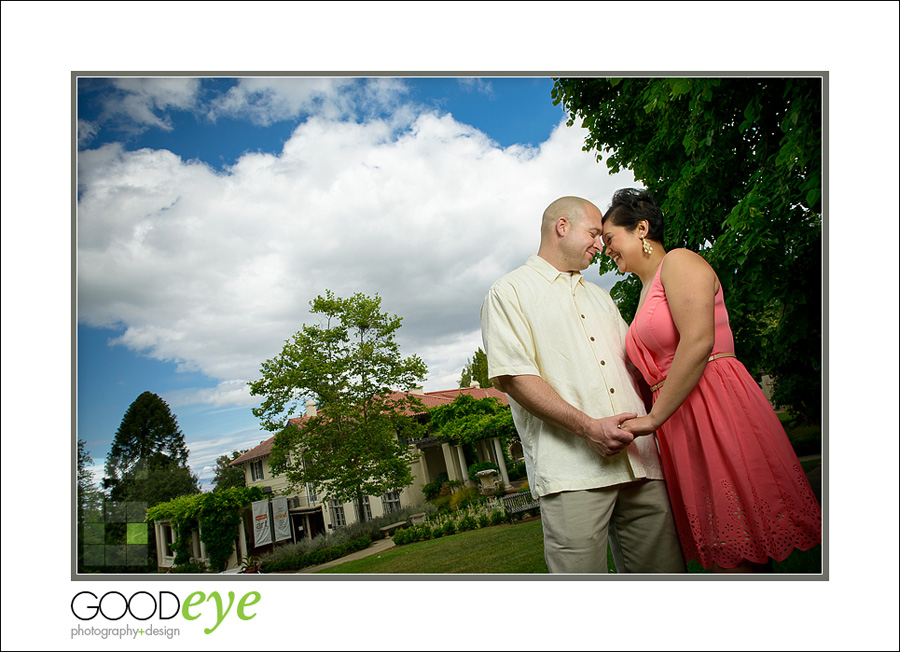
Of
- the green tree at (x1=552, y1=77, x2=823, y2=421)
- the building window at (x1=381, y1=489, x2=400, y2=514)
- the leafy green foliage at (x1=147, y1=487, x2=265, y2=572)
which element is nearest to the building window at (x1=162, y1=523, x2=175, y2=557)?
the leafy green foliage at (x1=147, y1=487, x2=265, y2=572)

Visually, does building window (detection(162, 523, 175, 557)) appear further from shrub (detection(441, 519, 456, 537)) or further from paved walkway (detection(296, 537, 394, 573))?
shrub (detection(441, 519, 456, 537))

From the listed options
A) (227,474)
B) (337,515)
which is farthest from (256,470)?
(337,515)

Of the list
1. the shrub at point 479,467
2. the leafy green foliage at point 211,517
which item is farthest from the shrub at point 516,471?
the leafy green foliage at point 211,517

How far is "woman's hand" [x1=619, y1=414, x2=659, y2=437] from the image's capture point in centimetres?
128

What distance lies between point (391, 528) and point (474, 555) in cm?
90

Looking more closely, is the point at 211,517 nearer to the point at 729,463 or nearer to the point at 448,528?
the point at 448,528

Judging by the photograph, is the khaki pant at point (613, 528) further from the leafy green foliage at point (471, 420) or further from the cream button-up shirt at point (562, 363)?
the leafy green foliage at point (471, 420)

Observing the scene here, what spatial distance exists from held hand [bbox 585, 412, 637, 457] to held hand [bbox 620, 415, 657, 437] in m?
0.02

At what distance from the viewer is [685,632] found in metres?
1.67

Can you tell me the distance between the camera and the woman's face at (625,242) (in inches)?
60.8

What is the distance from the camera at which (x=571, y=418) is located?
1.26 metres

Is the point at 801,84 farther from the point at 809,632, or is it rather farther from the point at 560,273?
the point at 809,632
